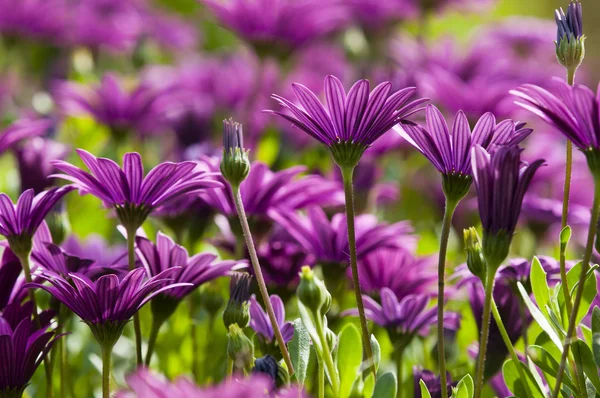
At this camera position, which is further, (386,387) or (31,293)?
(31,293)

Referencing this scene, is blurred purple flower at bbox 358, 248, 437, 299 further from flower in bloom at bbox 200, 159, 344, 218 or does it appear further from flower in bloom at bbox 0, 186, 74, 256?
flower in bloom at bbox 0, 186, 74, 256

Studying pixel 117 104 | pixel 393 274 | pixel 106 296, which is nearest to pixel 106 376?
pixel 106 296

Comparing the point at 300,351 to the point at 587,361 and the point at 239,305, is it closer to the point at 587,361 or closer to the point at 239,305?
the point at 239,305

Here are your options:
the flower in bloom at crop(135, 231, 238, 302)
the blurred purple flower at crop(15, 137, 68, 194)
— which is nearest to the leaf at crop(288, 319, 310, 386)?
the flower in bloom at crop(135, 231, 238, 302)

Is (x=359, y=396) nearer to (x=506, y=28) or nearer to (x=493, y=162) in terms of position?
(x=493, y=162)

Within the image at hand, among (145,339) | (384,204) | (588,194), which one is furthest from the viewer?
(384,204)

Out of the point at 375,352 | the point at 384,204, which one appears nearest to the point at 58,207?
the point at 375,352
